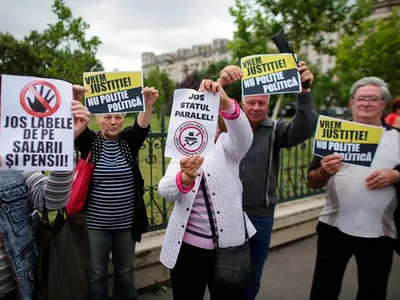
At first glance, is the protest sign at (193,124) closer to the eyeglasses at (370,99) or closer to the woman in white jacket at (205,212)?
the woman in white jacket at (205,212)

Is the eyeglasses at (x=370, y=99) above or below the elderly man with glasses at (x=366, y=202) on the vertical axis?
above

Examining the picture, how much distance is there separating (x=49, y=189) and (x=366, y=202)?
2.08 metres

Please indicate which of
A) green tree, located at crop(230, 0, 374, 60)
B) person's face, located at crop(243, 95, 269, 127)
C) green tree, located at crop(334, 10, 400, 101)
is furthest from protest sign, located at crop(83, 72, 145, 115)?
green tree, located at crop(334, 10, 400, 101)

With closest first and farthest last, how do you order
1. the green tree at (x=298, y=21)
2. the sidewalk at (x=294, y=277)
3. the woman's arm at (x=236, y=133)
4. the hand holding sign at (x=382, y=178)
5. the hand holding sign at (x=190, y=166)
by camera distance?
the hand holding sign at (x=190, y=166) < the woman's arm at (x=236, y=133) < the hand holding sign at (x=382, y=178) < the sidewalk at (x=294, y=277) < the green tree at (x=298, y=21)

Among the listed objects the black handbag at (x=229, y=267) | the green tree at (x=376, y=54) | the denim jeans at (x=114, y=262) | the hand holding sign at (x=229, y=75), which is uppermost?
the green tree at (x=376, y=54)

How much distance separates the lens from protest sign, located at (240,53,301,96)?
2.30 metres

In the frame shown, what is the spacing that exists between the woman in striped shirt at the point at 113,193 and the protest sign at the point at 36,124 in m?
0.88

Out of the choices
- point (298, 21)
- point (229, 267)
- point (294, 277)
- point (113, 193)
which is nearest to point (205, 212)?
point (229, 267)

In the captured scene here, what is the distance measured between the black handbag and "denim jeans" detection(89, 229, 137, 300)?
98 centimetres

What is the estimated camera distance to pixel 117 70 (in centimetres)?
234

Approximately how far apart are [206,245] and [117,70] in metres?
1.34

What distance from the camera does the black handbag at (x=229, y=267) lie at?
1.99 m

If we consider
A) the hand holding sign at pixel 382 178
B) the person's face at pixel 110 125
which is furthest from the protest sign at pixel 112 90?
the hand holding sign at pixel 382 178

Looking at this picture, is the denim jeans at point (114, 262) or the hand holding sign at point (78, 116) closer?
the hand holding sign at point (78, 116)
